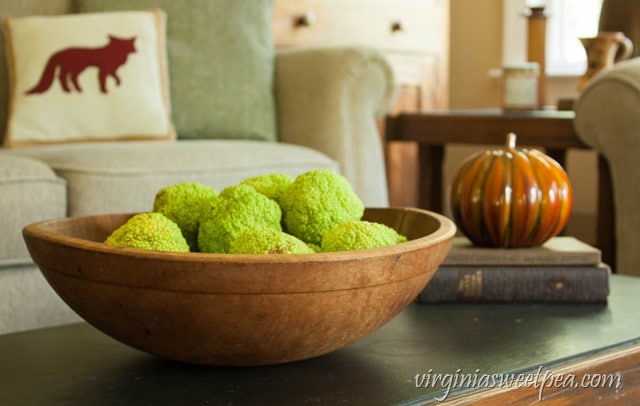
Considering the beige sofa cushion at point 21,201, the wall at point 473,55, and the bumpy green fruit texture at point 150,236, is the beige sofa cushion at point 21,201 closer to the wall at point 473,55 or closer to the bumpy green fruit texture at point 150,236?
the bumpy green fruit texture at point 150,236

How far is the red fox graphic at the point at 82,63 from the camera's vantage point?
2061 millimetres

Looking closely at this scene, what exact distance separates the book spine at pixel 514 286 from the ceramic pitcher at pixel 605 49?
1.48m

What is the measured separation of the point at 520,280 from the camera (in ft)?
3.43

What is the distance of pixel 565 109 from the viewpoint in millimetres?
2469

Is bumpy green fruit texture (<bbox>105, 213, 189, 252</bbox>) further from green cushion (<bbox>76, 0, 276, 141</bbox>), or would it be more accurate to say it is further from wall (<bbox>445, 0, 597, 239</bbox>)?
wall (<bbox>445, 0, 597, 239</bbox>)

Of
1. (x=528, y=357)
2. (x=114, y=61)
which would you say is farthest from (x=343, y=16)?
(x=528, y=357)

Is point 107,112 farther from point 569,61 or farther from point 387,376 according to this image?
point 569,61

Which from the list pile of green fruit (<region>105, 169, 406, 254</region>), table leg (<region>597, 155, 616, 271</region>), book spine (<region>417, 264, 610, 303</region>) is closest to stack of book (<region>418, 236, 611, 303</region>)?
book spine (<region>417, 264, 610, 303</region>)

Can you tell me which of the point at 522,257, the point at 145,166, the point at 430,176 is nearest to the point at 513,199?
the point at 522,257

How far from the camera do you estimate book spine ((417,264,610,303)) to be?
3.40 ft

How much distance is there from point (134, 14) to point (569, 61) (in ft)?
7.53

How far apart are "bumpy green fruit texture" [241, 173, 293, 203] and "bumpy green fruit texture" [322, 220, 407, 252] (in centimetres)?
12

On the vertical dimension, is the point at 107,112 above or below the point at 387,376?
above

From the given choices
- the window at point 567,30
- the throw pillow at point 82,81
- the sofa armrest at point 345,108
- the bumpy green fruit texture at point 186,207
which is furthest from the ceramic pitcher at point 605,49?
the bumpy green fruit texture at point 186,207
